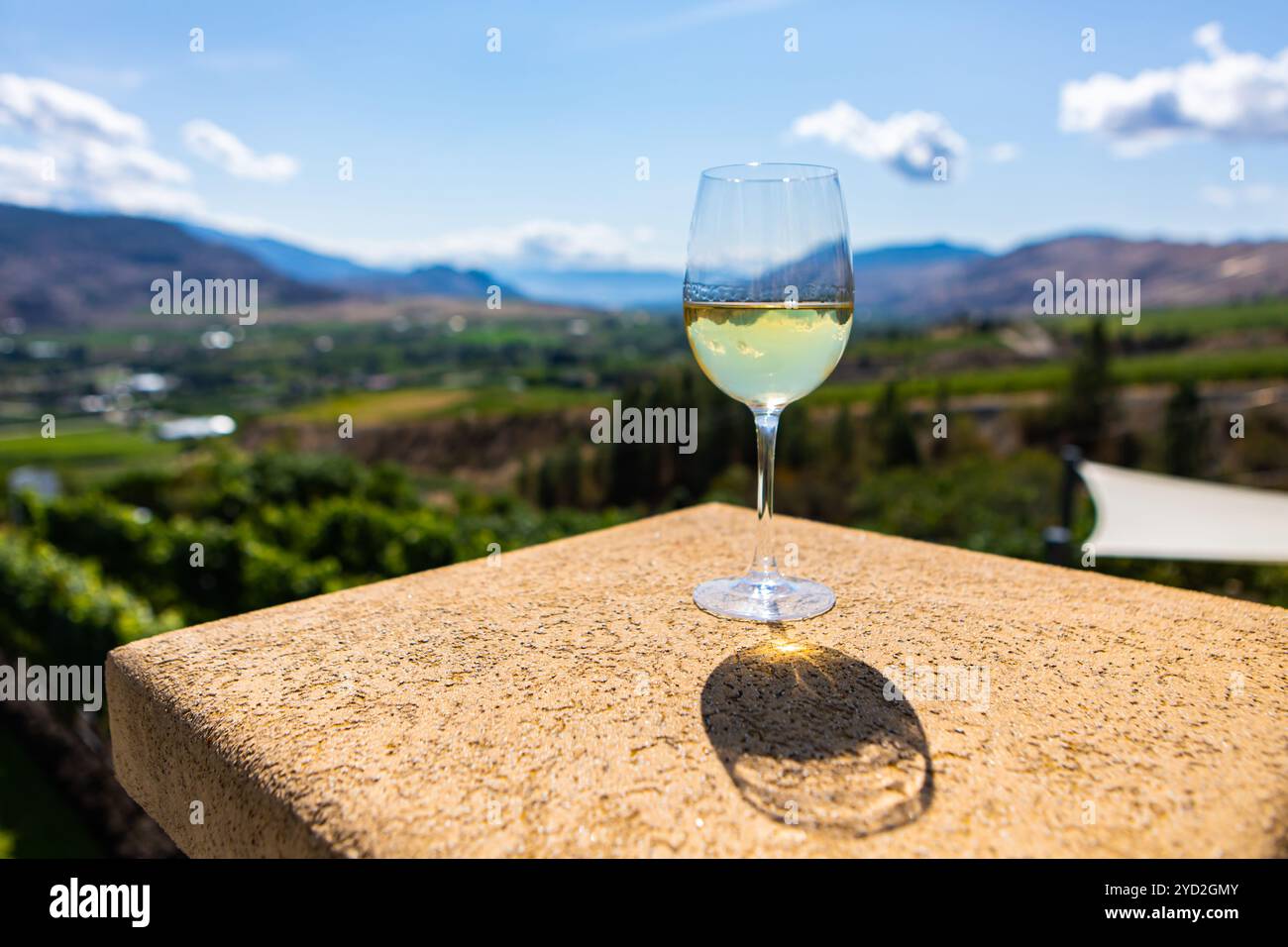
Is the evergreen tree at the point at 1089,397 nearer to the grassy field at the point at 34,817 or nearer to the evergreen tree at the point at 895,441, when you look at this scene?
the evergreen tree at the point at 895,441

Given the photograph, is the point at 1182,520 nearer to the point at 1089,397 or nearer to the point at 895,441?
the point at 895,441

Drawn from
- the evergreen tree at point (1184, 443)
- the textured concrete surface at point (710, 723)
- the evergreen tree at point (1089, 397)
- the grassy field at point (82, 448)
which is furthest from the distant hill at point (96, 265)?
the textured concrete surface at point (710, 723)

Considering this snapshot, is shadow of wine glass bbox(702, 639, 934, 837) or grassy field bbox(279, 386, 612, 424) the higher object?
grassy field bbox(279, 386, 612, 424)

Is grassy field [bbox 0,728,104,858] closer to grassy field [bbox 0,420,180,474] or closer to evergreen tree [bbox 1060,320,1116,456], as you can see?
evergreen tree [bbox 1060,320,1116,456]

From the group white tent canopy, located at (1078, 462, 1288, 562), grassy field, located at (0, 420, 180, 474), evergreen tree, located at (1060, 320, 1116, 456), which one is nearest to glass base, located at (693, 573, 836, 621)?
white tent canopy, located at (1078, 462, 1288, 562)

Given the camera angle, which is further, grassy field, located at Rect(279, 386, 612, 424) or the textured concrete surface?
grassy field, located at Rect(279, 386, 612, 424)

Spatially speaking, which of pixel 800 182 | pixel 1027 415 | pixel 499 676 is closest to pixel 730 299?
pixel 800 182
